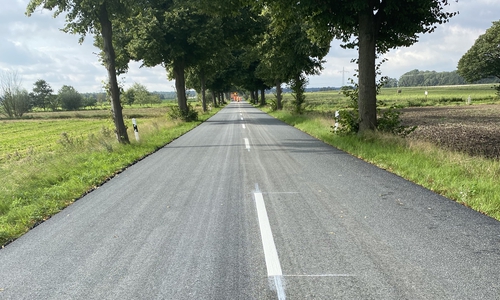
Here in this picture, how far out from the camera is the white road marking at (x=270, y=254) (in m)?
2.89

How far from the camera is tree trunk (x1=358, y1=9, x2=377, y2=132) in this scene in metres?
10.8

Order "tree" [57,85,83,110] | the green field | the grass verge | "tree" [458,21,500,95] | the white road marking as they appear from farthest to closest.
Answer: "tree" [57,85,83,110] → "tree" [458,21,500,95] → the green field → the grass verge → the white road marking

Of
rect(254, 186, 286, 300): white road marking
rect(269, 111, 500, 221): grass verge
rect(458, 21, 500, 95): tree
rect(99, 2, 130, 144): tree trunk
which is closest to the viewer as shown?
rect(254, 186, 286, 300): white road marking

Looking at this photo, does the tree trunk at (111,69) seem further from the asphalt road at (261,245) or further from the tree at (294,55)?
the tree at (294,55)

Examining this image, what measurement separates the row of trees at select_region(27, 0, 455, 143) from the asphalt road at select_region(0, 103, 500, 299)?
659 centimetres

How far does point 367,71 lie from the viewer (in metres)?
11.0

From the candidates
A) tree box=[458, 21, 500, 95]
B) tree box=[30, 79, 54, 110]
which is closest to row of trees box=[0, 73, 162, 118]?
tree box=[30, 79, 54, 110]

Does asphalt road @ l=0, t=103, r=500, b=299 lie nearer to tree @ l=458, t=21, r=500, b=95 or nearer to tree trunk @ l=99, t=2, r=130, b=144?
tree trunk @ l=99, t=2, r=130, b=144

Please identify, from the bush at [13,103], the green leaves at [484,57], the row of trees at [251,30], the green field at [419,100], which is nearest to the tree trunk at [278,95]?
the row of trees at [251,30]

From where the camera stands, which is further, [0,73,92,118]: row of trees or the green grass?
[0,73,92,118]: row of trees

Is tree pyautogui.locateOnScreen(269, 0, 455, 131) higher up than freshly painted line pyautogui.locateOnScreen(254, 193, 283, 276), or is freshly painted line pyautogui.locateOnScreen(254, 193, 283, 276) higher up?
tree pyautogui.locateOnScreen(269, 0, 455, 131)

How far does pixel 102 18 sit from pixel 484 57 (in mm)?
53741

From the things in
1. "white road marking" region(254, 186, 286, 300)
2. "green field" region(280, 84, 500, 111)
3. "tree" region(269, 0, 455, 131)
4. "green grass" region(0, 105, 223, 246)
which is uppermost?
"tree" region(269, 0, 455, 131)

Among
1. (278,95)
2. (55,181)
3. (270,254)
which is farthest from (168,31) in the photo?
(270,254)
